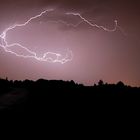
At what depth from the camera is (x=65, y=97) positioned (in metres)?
20.9

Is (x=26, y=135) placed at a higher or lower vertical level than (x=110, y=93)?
lower

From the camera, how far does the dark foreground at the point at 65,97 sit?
63.5ft

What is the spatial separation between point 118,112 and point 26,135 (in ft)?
19.7

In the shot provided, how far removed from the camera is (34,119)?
57.5 ft

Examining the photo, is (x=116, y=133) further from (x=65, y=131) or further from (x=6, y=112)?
(x=6, y=112)

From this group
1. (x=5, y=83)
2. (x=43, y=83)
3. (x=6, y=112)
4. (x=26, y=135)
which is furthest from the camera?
(x=5, y=83)

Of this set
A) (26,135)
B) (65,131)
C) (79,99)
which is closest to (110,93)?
(79,99)

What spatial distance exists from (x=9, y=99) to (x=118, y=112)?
22.5 feet

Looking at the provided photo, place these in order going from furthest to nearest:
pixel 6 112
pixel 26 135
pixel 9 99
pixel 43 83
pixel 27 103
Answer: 1. pixel 43 83
2. pixel 9 99
3. pixel 27 103
4. pixel 6 112
5. pixel 26 135

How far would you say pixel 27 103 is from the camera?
20.0 metres

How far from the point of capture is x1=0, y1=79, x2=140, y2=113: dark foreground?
19344 millimetres

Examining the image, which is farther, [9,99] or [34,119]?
[9,99]

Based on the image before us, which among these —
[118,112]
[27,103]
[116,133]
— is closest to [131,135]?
[116,133]

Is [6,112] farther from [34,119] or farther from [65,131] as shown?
[65,131]
